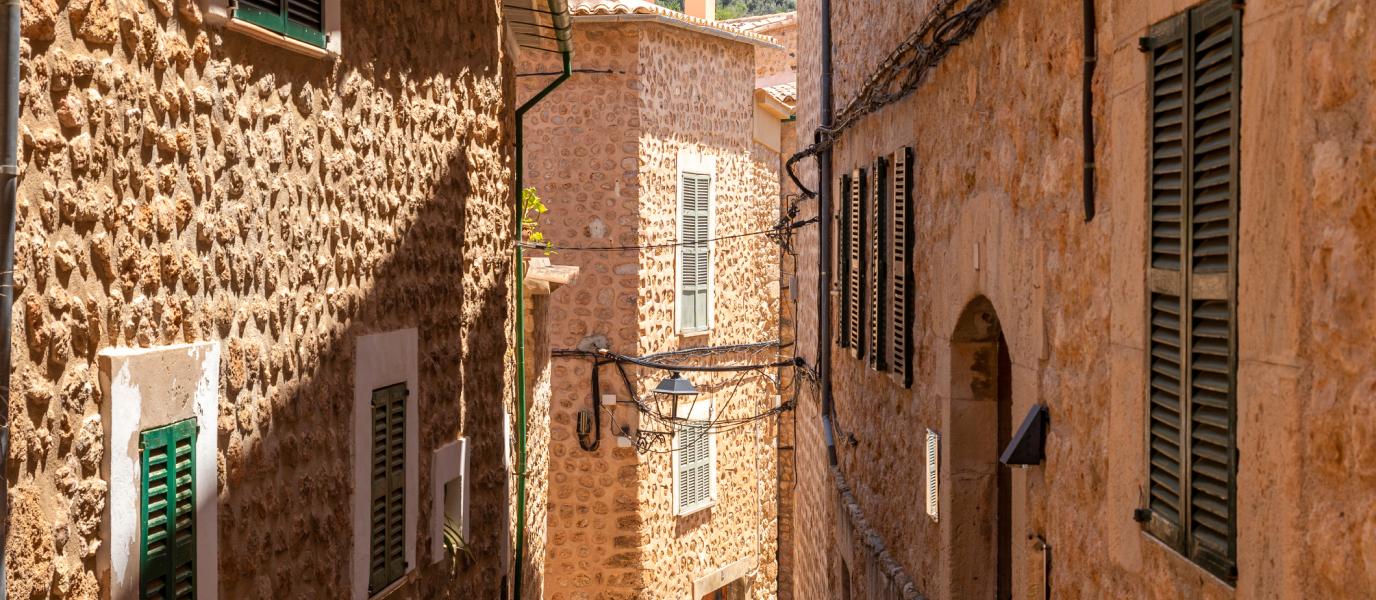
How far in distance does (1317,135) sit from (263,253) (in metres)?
3.74

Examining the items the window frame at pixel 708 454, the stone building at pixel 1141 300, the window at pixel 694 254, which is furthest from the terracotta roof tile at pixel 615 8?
the stone building at pixel 1141 300

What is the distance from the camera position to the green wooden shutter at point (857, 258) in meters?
9.13

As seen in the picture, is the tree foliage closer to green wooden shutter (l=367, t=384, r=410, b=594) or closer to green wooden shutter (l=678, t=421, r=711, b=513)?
green wooden shutter (l=678, t=421, r=711, b=513)

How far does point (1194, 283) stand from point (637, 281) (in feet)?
40.4

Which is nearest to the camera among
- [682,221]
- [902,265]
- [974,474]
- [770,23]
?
[974,474]

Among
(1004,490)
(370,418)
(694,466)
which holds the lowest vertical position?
(694,466)

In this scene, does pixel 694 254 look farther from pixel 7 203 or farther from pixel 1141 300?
pixel 7 203

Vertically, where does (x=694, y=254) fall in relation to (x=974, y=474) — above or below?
above

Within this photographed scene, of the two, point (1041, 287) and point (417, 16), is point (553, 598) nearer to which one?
point (417, 16)

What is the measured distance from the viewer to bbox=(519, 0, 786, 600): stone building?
15.3 meters

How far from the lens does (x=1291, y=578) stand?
9.20 feet

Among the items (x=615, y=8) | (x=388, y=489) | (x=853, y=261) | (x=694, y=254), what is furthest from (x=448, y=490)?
(x=694, y=254)

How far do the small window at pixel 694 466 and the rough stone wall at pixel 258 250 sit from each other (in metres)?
8.72

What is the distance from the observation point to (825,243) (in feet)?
37.7
